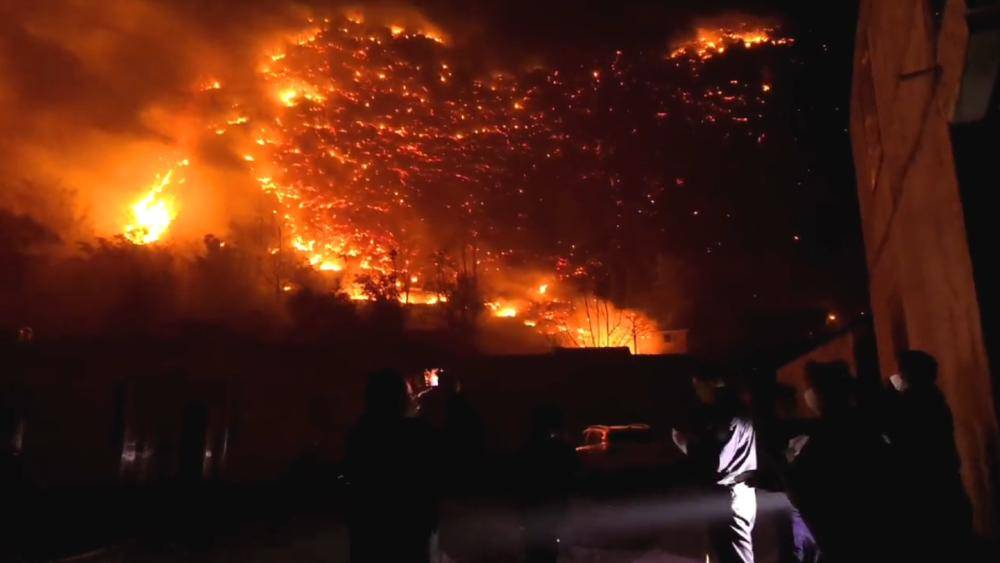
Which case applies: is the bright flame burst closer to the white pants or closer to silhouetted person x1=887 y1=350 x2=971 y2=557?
the white pants

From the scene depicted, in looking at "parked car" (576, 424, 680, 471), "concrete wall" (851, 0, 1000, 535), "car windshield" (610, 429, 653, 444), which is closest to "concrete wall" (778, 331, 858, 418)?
"parked car" (576, 424, 680, 471)

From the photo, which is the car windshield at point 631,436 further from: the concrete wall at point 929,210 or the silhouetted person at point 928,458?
the silhouetted person at point 928,458

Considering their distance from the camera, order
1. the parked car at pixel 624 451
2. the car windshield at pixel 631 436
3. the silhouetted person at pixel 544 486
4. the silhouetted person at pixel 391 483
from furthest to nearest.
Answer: the car windshield at pixel 631 436 < the parked car at pixel 624 451 < the silhouetted person at pixel 544 486 < the silhouetted person at pixel 391 483

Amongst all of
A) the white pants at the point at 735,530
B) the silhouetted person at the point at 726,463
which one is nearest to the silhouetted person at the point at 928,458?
the silhouetted person at the point at 726,463

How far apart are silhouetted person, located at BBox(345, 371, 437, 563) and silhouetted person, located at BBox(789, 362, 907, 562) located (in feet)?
5.32

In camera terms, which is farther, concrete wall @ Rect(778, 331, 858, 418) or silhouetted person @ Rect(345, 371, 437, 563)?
concrete wall @ Rect(778, 331, 858, 418)

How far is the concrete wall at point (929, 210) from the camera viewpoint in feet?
15.6

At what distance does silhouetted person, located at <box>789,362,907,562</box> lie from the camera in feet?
8.32

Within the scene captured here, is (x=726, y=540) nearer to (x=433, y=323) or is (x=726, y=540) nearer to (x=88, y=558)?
(x=88, y=558)

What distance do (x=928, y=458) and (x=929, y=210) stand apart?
12.8 ft

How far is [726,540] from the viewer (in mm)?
4488

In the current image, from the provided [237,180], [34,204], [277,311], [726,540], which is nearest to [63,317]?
[34,204]

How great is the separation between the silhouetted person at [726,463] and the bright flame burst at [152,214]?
34127 millimetres

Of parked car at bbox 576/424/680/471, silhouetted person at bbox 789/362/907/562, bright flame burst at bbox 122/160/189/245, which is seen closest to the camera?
silhouetted person at bbox 789/362/907/562
